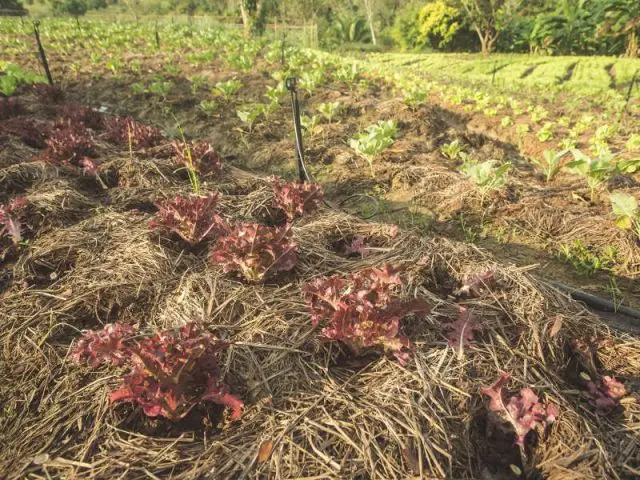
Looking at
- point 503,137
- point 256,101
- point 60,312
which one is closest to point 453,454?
point 60,312

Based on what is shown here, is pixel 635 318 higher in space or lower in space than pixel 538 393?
lower

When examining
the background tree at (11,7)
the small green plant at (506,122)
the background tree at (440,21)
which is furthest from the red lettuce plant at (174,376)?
the background tree at (11,7)

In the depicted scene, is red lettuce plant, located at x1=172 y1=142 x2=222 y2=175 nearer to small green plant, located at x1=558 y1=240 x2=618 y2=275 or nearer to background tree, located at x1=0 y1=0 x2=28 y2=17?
small green plant, located at x1=558 y1=240 x2=618 y2=275

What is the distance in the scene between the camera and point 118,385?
5.62 ft

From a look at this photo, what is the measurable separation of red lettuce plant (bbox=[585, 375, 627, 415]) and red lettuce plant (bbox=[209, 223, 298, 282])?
5.52 ft

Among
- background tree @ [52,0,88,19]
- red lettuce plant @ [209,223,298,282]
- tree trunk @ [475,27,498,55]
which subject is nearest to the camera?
red lettuce plant @ [209,223,298,282]

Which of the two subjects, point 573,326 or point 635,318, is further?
point 635,318

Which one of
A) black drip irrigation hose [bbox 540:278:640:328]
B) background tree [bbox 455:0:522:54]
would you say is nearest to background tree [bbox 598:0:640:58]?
background tree [bbox 455:0:522:54]

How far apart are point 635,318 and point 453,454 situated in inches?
77.3

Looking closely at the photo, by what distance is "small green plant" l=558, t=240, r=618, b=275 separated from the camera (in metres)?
3.00

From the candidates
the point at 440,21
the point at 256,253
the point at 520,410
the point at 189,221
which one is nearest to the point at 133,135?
the point at 189,221

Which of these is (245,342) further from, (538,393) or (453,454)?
(538,393)

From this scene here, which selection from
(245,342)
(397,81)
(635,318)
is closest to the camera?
(245,342)

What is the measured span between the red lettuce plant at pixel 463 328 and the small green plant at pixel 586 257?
1684 mm
